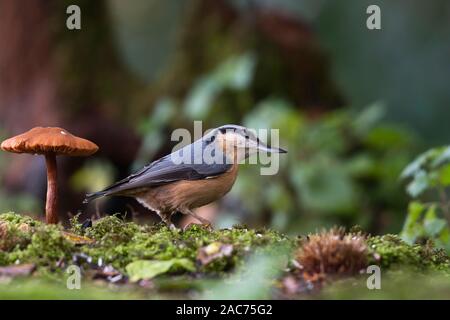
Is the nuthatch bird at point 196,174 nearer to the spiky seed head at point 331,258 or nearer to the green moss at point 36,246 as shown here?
the green moss at point 36,246

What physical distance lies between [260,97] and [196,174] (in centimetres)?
519

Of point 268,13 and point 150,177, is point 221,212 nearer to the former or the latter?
point 268,13

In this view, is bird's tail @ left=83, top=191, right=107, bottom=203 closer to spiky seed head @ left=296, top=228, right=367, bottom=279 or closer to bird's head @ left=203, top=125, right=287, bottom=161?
bird's head @ left=203, top=125, right=287, bottom=161

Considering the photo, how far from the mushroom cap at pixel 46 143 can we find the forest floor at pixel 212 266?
1.29 feet

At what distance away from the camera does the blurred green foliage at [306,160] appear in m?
7.83

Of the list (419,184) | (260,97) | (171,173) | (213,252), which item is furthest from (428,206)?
(260,97)

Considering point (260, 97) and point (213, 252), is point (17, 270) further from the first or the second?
point (260, 97)

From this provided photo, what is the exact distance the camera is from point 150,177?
445 centimetres

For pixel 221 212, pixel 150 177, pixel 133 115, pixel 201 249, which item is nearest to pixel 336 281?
pixel 201 249

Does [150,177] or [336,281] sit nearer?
[336,281]

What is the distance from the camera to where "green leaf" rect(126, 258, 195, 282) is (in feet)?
10.3

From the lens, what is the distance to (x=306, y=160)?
314 inches

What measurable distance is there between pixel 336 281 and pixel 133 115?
7.11m

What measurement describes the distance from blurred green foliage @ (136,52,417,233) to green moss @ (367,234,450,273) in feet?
12.9
